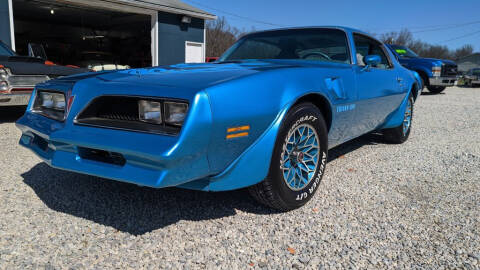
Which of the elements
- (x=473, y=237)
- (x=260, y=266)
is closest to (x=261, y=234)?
(x=260, y=266)

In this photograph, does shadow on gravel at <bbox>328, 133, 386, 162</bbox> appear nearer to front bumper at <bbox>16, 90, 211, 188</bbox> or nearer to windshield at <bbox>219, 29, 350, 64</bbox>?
windshield at <bbox>219, 29, 350, 64</bbox>

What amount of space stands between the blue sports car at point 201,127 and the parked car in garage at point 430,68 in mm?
10607

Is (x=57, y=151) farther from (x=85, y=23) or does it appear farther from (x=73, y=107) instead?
(x=85, y=23)

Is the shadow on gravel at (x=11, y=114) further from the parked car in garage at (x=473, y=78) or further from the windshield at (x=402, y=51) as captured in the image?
the parked car in garage at (x=473, y=78)

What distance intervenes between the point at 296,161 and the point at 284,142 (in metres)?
0.26

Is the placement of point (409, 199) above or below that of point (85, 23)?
below

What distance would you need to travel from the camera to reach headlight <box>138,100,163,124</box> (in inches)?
72.2

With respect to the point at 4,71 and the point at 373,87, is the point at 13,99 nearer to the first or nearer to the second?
the point at 4,71

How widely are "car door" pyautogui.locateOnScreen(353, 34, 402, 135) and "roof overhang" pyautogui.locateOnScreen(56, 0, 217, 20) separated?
8127 millimetres

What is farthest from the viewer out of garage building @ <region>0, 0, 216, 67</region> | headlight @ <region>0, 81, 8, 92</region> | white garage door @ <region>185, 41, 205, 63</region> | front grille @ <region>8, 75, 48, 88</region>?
white garage door @ <region>185, 41, 205, 63</region>

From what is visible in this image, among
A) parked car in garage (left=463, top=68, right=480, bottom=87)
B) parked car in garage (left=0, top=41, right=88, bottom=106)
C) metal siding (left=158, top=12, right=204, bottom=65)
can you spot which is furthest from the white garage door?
parked car in garage (left=463, top=68, right=480, bottom=87)

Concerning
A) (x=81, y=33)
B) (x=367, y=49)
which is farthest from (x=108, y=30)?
(x=367, y=49)

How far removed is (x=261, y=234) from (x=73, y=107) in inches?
51.5

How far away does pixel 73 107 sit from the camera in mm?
2023
